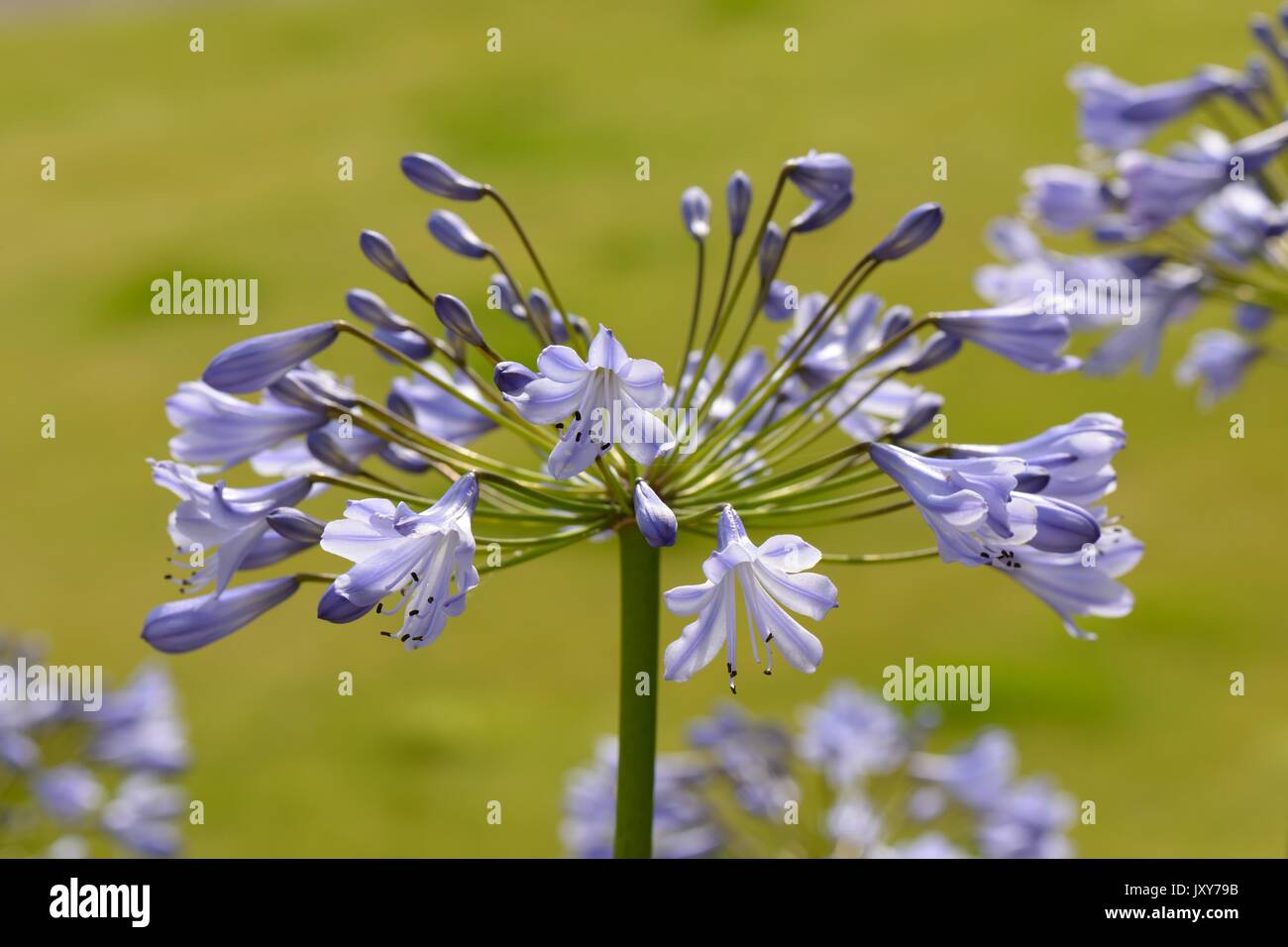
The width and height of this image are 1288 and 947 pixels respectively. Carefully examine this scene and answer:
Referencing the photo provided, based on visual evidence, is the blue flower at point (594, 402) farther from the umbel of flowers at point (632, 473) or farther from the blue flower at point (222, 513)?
the blue flower at point (222, 513)

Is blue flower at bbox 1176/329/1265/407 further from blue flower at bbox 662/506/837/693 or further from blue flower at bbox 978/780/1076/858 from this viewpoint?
blue flower at bbox 662/506/837/693

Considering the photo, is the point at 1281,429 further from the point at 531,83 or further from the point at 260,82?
the point at 260,82

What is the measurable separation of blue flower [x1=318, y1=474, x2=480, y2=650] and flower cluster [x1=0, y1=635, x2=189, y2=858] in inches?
115

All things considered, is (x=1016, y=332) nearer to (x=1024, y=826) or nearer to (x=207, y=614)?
(x=207, y=614)

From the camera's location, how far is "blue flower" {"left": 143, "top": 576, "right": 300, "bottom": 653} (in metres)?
2.30

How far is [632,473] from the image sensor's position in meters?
2.24

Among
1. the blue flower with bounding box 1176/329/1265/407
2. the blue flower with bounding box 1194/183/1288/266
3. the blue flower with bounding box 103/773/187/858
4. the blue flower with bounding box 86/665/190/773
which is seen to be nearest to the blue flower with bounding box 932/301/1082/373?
the blue flower with bounding box 1194/183/1288/266

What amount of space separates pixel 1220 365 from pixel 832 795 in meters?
1.87

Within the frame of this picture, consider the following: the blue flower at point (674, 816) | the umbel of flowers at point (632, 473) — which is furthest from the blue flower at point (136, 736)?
the umbel of flowers at point (632, 473)

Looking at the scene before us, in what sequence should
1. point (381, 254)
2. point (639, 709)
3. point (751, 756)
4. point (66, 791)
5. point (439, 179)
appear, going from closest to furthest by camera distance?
point (639, 709) → point (381, 254) → point (439, 179) → point (751, 756) → point (66, 791)

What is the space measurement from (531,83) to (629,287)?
726 centimetres

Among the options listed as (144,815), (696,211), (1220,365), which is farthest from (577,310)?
(696,211)

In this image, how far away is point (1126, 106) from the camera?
167 inches

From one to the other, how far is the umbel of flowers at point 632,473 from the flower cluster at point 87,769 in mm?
2645
